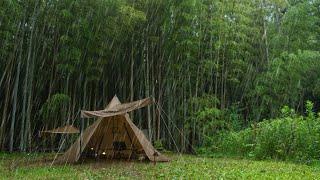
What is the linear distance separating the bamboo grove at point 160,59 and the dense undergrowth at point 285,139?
166 cm

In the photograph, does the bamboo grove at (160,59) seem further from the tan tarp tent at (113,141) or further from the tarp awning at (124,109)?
the tarp awning at (124,109)

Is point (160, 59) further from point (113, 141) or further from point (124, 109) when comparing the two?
point (124, 109)

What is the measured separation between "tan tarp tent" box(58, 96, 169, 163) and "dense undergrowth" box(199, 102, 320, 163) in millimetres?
2517

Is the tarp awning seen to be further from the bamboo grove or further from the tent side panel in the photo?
the bamboo grove

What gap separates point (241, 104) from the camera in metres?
16.1

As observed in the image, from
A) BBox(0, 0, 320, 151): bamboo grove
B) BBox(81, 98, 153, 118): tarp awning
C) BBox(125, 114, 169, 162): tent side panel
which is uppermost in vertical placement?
BBox(0, 0, 320, 151): bamboo grove

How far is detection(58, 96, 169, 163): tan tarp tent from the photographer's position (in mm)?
9499

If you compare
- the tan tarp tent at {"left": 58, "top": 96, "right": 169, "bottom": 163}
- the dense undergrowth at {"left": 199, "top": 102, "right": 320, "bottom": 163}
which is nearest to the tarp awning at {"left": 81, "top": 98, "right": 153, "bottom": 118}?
the tan tarp tent at {"left": 58, "top": 96, "right": 169, "bottom": 163}

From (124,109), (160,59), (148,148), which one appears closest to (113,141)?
(148,148)

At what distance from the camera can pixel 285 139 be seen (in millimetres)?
9555

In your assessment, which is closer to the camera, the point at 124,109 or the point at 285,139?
the point at 124,109

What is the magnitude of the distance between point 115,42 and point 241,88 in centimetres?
529

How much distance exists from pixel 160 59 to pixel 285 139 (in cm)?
501

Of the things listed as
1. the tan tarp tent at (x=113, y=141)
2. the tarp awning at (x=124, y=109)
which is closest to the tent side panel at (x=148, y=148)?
the tan tarp tent at (x=113, y=141)
